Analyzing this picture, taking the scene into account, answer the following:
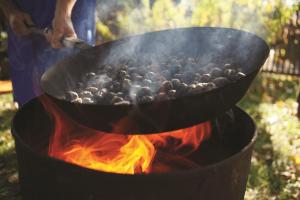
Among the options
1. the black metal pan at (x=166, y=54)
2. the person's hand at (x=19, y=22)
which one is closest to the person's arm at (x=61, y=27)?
the black metal pan at (x=166, y=54)

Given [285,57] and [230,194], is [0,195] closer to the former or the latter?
[230,194]

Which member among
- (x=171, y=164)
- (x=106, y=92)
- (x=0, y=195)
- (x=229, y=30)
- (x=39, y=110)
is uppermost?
(x=229, y=30)

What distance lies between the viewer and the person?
3.25 metres

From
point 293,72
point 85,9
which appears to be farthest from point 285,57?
point 85,9

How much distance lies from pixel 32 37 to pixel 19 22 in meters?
0.29

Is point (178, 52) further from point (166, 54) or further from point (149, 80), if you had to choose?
point (149, 80)

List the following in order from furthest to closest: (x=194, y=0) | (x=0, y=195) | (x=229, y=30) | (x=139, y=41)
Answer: (x=194, y=0)
(x=0, y=195)
(x=139, y=41)
(x=229, y=30)

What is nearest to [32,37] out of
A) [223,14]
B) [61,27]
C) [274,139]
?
[61,27]

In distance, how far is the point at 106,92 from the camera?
2316 mm

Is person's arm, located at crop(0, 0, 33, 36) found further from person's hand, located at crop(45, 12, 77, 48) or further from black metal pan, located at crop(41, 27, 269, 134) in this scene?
black metal pan, located at crop(41, 27, 269, 134)

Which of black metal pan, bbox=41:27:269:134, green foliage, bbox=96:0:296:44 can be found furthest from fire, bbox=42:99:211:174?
green foliage, bbox=96:0:296:44

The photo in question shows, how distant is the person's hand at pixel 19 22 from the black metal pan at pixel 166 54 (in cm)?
84

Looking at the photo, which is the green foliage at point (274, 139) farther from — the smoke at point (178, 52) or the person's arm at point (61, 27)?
the person's arm at point (61, 27)

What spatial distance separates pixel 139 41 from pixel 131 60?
0.19 metres
